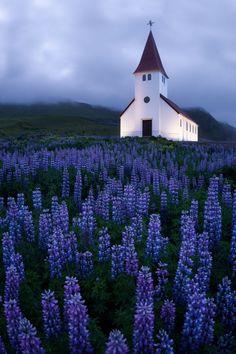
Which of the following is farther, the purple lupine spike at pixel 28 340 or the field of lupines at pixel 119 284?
the field of lupines at pixel 119 284

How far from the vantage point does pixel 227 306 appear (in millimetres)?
3938

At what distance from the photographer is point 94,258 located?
16.1 ft

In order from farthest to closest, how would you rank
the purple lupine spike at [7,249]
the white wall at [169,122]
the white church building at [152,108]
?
the white wall at [169,122] < the white church building at [152,108] < the purple lupine spike at [7,249]

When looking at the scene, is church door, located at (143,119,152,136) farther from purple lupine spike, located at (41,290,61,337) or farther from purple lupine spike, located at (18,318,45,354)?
purple lupine spike, located at (18,318,45,354)

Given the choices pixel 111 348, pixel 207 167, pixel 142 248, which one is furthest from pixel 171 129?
pixel 111 348

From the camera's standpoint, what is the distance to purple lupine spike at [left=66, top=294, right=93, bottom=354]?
9.94 feet

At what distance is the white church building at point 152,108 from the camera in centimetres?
3925

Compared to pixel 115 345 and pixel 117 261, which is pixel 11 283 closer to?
pixel 117 261

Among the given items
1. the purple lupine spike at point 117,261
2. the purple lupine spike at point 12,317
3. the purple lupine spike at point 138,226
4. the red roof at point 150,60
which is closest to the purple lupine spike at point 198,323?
the purple lupine spike at point 117,261

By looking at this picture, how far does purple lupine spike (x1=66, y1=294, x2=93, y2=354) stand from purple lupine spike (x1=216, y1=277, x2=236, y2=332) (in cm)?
162

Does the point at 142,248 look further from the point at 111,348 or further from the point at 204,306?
the point at 111,348

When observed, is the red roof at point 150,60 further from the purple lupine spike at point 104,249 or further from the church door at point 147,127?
the purple lupine spike at point 104,249

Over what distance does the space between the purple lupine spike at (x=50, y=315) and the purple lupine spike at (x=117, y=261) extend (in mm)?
1047

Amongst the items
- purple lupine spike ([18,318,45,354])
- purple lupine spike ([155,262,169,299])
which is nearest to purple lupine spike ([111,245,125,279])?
purple lupine spike ([155,262,169,299])
